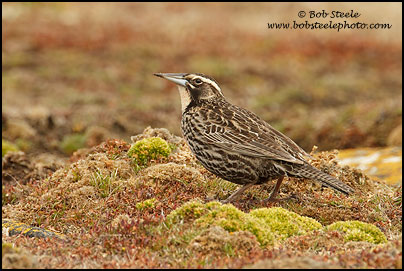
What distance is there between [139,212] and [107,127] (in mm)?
10262

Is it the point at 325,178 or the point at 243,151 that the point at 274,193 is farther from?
the point at 325,178

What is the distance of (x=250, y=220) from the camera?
752 centimetres

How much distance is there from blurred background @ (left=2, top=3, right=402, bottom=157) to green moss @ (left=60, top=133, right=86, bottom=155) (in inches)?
1.5

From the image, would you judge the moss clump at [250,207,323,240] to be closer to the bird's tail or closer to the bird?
the bird's tail

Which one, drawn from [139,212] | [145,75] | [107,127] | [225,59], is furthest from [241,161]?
[225,59]

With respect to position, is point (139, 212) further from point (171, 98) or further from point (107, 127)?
point (171, 98)

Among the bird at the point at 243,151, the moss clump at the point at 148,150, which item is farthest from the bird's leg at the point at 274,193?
the moss clump at the point at 148,150

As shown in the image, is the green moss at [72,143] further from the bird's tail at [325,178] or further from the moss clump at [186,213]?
the moss clump at [186,213]

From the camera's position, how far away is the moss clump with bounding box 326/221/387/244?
7.59 meters

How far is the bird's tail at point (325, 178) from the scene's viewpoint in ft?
27.9

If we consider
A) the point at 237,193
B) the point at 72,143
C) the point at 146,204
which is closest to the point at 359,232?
the point at 237,193

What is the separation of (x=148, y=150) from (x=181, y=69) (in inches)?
659

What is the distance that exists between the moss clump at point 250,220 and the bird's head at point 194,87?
2779 mm

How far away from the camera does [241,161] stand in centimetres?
912
